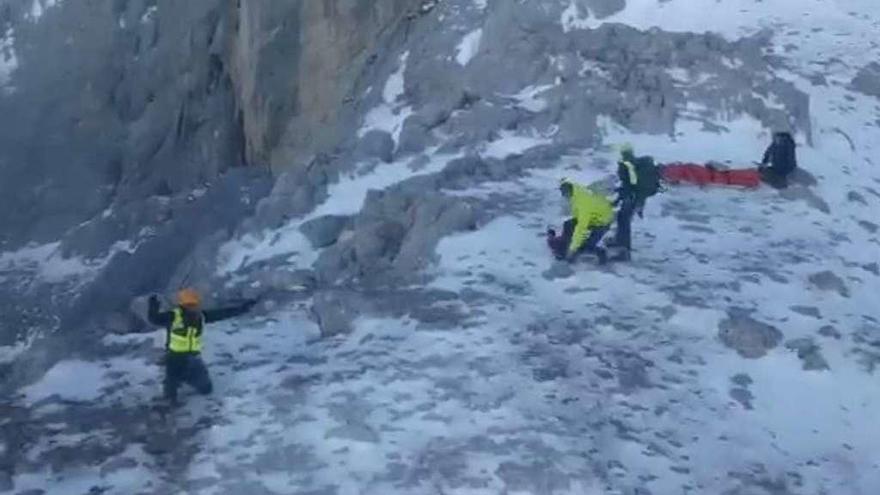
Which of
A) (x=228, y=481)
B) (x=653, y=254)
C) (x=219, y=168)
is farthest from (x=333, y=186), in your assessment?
(x=219, y=168)

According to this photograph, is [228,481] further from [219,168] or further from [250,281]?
[219,168]

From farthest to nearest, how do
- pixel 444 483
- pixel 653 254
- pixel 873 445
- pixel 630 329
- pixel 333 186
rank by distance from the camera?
pixel 333 186, pixel 653 254, pixel 630 329, pixel 873 445, pixel 444 483

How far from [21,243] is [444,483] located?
21570mm

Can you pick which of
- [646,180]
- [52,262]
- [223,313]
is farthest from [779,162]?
[52,262]

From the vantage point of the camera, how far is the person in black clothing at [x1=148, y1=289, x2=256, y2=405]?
56.2 feet

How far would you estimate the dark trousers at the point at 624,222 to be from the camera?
2014 centimetres

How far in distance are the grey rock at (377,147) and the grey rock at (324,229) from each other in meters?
2.54

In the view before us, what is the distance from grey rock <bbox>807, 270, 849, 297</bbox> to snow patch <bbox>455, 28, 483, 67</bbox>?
9225 millimetres

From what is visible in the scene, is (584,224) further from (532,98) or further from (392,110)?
(392,110)

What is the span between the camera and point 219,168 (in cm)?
3556

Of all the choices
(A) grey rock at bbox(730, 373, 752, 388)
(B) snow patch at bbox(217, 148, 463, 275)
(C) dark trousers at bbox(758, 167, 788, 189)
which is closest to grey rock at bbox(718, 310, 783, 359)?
(A) grey rock at bbox(730, 373, 752, 388)

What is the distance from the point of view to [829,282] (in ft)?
65.9

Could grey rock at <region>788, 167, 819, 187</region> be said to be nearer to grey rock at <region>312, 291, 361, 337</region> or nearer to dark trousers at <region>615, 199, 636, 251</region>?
dark trousers at <region>615, 199, 636, 251</region>

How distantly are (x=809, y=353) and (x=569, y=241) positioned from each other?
10.7 feet
